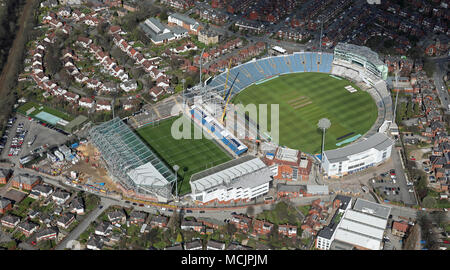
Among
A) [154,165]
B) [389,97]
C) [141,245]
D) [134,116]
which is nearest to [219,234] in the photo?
[141,245]

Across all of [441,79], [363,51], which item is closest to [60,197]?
[363,51]

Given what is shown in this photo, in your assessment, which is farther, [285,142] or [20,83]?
[20,83]

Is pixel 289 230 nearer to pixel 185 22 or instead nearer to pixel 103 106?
pixel 103 106

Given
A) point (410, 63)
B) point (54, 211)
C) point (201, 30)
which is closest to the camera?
point (54, 211)

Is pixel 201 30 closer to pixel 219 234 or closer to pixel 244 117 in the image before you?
pixel 244 117

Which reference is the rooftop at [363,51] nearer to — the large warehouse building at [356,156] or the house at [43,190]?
the large warehouse building at [356,156]

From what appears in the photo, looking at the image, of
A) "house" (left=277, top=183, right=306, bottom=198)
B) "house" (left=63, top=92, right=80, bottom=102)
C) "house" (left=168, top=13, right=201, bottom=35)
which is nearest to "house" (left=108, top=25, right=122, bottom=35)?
"house" (left=168, top=13, right=201, bottom=35)

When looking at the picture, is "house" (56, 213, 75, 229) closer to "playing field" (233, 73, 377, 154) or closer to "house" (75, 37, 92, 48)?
"playing field" (233, 73, 377, 154)
